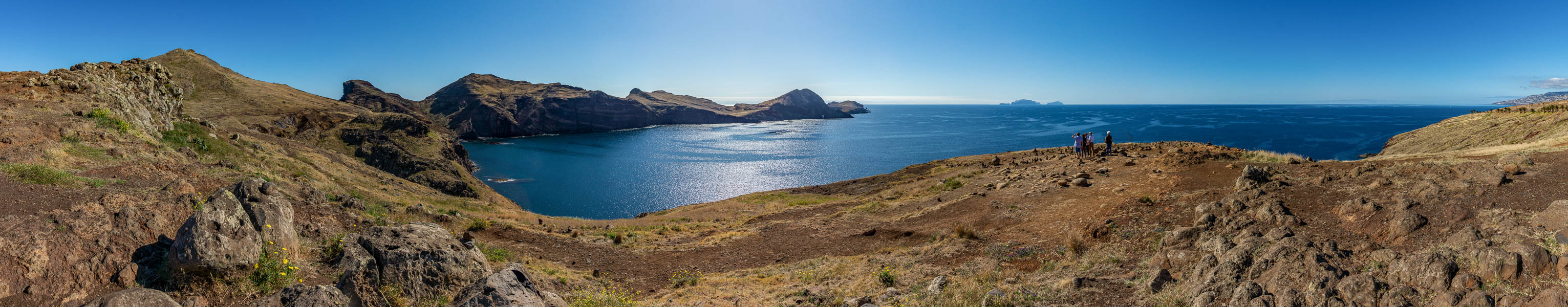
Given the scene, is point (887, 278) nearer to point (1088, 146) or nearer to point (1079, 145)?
point (1088, 146)

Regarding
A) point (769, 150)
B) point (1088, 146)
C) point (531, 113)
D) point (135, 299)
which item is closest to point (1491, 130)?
point (1088, 146)

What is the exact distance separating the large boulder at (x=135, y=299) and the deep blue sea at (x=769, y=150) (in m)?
45.8

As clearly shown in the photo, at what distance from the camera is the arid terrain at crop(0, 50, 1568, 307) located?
Result: 8.45 meters

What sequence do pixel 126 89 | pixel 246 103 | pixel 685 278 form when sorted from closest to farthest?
pixel 685 278
pixel 126 89
pixel 246 103

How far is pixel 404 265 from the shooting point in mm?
10219

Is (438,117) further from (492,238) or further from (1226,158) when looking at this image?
(1226,158)

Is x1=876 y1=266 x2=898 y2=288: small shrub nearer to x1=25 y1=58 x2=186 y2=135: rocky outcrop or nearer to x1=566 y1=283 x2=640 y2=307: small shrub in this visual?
x1=566 y1=283 x2=640 y2=307: small shrub

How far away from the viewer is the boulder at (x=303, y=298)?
321 inches

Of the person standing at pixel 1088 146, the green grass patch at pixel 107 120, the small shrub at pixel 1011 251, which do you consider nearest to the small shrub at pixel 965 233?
the small shrub at pixel 1011 251

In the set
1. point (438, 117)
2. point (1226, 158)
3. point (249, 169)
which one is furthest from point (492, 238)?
point (438, 117)

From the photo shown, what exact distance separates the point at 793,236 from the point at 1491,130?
170 feet

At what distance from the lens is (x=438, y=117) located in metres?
170

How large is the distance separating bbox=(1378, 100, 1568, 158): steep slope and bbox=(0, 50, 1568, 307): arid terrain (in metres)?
4.92

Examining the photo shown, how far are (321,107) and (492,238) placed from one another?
99070 millimetres
